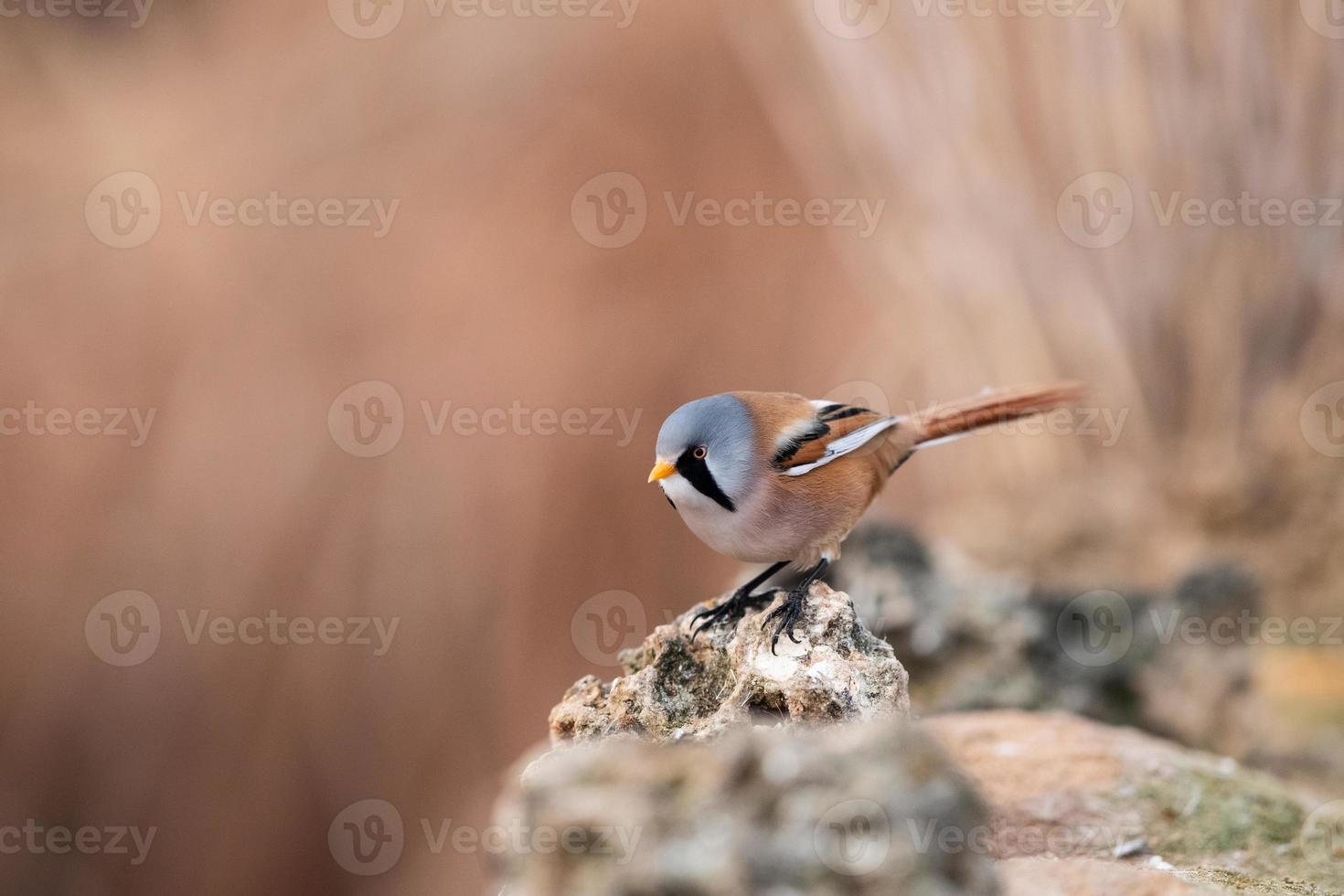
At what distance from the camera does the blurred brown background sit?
374cm

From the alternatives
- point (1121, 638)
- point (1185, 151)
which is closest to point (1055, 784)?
point (1121, 638)

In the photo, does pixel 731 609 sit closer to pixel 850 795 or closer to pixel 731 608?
pixel 731 608

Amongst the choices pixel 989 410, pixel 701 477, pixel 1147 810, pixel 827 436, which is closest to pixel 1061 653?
pixel 989 410

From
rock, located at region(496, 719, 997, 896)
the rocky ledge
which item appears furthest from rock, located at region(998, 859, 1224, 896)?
rock, located at region(496, 719, 997, 896)

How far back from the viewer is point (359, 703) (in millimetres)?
4207

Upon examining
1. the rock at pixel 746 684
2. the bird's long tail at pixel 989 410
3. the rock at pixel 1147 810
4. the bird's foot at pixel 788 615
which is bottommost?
the rock at pixel 1147 810

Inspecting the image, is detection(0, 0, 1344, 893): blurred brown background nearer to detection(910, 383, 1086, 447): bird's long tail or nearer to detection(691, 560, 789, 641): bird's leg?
detection(910, 383, 1086, 447): bird's long tail

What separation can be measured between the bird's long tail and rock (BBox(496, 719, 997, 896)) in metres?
1.39

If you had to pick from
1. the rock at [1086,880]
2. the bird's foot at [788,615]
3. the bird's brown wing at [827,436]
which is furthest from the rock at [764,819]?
the bird's brown wing at [827,436]

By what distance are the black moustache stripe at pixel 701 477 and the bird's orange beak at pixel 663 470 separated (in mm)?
12

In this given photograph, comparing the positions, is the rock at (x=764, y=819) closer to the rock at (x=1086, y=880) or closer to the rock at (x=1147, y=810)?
the rock at (x=1086, y=880)

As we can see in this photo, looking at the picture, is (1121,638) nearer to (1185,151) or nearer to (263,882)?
(1185,151)

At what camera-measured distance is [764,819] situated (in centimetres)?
93

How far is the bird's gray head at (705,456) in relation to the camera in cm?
180
